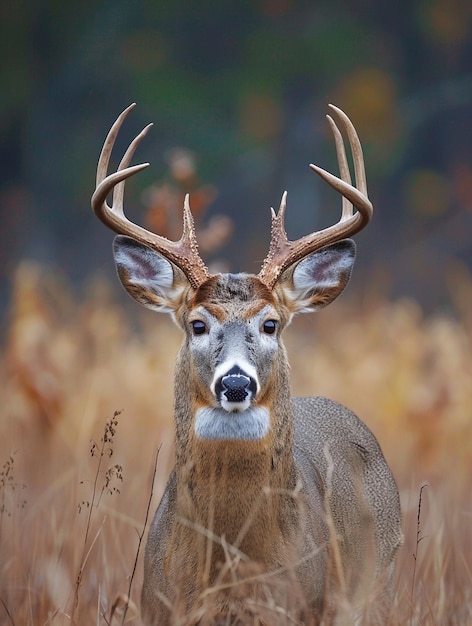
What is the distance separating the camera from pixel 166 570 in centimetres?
376

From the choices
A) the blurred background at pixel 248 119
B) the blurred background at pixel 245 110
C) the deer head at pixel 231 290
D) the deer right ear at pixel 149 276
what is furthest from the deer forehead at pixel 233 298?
the blurred background at pixel 245 110

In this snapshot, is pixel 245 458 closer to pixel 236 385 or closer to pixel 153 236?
pixel 236 385

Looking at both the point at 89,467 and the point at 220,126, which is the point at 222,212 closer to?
the point at 220,126

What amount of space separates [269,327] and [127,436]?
277 centimetres

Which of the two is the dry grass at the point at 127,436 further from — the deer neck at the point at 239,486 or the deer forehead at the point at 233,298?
the deer forehead at the point at 233,298

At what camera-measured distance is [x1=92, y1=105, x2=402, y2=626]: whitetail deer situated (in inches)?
143

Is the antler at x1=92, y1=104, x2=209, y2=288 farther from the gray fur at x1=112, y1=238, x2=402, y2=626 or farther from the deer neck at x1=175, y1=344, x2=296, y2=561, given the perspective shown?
the deer neck at x1=175, y1=344, x2=296, y2=561

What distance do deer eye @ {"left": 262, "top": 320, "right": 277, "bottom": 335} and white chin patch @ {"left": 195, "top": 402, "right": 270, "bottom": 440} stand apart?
24 cm

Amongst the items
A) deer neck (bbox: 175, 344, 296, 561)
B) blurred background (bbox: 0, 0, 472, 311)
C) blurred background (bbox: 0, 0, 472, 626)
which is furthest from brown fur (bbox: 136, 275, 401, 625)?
blurred background (bbox: 0, 0, 472, 311)

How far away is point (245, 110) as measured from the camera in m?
15.2

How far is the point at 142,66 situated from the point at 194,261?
11.4 m

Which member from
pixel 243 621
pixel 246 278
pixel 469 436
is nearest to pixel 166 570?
pixel 243 621

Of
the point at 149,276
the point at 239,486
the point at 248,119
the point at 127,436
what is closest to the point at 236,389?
the point at 239,486

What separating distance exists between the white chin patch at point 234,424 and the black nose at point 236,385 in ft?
0.41
